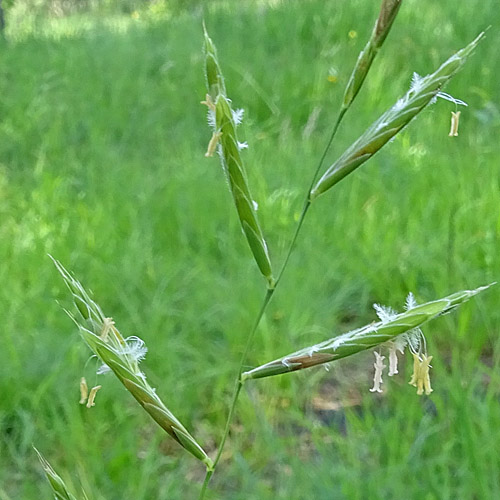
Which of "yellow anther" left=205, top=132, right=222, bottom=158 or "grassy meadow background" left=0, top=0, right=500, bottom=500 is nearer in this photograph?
"yellow anther" left=205, top=132, right=222, bottom=158

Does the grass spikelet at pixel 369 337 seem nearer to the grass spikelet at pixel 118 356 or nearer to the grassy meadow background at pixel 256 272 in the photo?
the grass spikelet at pixel 118 356

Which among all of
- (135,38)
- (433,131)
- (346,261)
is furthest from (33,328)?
(135,38)

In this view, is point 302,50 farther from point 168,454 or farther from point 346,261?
point 168,454

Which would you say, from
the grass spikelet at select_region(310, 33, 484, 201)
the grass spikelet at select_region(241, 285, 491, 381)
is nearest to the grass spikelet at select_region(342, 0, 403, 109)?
the grass spikelet at select_region(310, 33, 484, 201)

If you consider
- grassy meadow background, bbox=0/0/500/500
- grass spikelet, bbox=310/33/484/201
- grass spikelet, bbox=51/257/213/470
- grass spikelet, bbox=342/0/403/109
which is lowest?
grassy meadow background, bbox=0/0/500/500

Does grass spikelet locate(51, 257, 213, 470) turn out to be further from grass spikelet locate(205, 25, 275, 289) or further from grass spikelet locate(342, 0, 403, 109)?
grass spikelet locate(342, 0, 403, 109)
